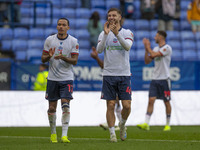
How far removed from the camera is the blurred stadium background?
13.4m

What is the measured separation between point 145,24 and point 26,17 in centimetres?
514

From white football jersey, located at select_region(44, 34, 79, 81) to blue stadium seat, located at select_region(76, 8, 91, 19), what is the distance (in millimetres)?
13398

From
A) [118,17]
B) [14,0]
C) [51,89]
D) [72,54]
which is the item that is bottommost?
[51,89]

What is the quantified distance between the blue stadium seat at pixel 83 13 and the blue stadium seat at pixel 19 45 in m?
3.03

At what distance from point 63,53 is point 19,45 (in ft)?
38.0

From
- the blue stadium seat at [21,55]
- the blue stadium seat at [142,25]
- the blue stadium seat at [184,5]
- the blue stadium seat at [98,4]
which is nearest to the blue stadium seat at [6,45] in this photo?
the blue stadium seat at [21,55]

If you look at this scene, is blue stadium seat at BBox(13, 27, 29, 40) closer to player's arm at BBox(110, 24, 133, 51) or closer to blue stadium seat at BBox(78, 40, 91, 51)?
blue stadium seat at BBox(78, 40, 91, 51)

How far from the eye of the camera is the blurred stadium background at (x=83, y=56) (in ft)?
43.9

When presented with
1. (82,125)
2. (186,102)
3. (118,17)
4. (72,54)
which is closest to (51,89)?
(72,54)

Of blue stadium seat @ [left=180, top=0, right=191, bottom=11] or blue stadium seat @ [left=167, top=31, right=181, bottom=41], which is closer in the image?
blue stadium seat @ [left=167, top=31, right=181, bottom=41]

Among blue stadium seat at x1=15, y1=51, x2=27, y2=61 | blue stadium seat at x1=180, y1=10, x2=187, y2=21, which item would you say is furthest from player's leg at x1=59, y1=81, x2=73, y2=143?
blue stadium seat at x1=180, y1=10, x2=187, y2=21

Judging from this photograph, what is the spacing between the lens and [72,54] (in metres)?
8.11

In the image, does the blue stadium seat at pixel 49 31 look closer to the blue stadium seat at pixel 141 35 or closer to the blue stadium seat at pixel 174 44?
the blue stadium seat at pixel 141 35

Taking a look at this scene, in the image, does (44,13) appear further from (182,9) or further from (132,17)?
(182,9)
